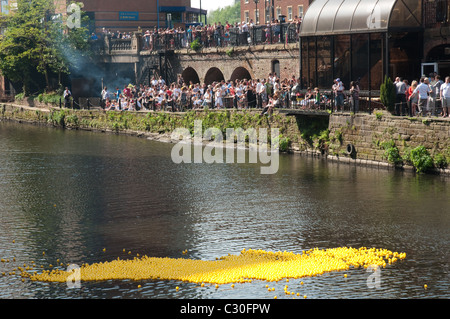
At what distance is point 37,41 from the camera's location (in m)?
56.6

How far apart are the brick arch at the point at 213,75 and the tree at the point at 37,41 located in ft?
42.3

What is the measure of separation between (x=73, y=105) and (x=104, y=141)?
10922 mm

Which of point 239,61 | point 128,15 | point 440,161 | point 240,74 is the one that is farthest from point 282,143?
point 128,15

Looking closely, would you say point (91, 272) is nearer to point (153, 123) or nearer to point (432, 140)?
point (432, 140)

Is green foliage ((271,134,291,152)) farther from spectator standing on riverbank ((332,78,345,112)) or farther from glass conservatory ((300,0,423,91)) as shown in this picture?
spectator standing on riverbank ((332,78,345,112))

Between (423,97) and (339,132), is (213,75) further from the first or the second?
(423,97)

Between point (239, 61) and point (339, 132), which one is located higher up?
point (239, 61)

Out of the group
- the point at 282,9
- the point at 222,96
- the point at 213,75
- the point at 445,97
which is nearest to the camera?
the point at 445,97

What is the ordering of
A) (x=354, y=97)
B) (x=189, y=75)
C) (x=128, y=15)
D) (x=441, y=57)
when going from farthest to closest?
(x=128, y=15) → (x=189, y=75) → (x=441, y=57) → (x=354, y=97)

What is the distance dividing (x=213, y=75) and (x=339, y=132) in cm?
1790

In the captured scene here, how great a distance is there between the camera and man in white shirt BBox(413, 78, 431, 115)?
90.4 feet
